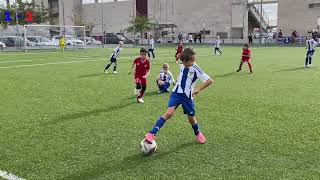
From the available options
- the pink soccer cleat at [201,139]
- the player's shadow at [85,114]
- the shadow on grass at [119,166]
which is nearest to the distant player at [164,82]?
the player's shadow at [85,114]

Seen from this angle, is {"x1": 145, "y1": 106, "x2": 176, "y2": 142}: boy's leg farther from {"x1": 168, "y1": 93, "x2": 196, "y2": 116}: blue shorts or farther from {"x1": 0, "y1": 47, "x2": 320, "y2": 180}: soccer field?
{"x1": 0, "y1": 47, "x2": 320, "y2": 180}: soccer field

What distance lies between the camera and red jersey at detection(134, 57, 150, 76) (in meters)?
10.2

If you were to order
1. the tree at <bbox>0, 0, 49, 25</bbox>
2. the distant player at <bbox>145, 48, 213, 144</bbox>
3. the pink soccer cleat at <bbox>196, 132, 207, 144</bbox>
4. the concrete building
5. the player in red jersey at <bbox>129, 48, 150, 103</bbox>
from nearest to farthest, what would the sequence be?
the distant player at <bbox>145, 48, 213, 144</bbox>, the pink soccer cleat at <bbox>196, 132, 207, 144</bbox>, the player in red jersey at <bbox>129, 48, 150, 103</bbox>, the tree at <bbox>0, 0, 49, 25</bbox>, the concrete building

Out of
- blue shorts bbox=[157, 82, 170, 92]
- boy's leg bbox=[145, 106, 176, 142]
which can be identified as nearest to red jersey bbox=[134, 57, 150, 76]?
blue shorts bbox=[157, 82, 170, 92]

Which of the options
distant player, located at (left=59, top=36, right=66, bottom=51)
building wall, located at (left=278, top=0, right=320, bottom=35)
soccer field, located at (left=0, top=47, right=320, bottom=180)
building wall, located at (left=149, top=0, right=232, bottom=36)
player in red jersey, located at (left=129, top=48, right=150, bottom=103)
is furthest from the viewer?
building wall, located at (left=149, top=0, right=232, bottom=36)

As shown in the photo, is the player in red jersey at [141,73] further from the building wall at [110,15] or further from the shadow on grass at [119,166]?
the building wall at [110,15]

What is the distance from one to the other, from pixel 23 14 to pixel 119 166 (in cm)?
6519

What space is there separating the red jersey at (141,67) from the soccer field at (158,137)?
2.70 feet

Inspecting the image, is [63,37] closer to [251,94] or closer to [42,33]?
[42,33]

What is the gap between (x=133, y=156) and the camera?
571 centimetres

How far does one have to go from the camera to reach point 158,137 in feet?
21.9

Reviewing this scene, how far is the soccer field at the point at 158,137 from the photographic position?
5121 millimetres

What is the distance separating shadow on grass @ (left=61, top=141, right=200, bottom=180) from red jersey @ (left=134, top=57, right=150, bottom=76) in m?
4.60

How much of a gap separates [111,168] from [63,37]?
125 feet
